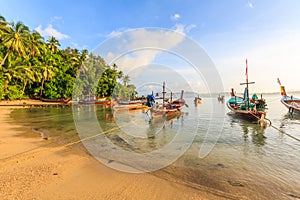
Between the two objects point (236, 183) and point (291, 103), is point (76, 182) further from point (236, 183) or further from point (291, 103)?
point (291, 103)

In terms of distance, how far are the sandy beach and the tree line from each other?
4080cm

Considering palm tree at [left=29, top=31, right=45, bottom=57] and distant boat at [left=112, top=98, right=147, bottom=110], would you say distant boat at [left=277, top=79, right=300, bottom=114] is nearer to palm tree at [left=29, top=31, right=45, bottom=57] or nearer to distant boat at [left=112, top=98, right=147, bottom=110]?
distant boat at [left=112, top=98, right=147, bottom=110]

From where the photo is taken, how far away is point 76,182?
529cm

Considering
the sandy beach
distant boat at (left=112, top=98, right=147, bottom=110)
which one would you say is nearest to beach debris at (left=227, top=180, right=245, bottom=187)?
the sandy beach

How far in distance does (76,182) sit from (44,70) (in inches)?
1923

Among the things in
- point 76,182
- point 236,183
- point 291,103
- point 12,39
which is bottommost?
point 236,183

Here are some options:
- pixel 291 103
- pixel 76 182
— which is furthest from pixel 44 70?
pixel 291 103

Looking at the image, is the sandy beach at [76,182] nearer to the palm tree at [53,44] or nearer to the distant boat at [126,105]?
the distant boat at [126,105]

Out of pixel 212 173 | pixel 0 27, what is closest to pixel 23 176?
pixel 212 173

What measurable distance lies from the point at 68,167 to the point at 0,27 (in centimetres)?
4453

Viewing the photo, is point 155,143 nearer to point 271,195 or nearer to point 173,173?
point 173,173

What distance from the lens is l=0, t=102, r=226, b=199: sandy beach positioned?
4648 millimetres

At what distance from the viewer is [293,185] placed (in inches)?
246

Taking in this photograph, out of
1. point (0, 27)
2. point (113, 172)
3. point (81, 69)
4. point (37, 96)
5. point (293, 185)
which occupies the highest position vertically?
point (0, 27)
